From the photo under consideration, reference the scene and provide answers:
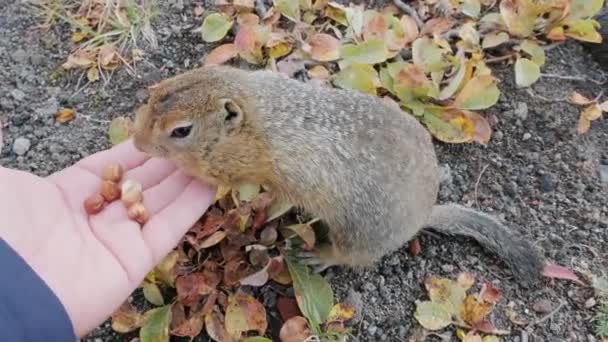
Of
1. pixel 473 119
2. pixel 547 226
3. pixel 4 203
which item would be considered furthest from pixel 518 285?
pixel 4 203

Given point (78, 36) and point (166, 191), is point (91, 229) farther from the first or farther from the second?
point (78, 36)

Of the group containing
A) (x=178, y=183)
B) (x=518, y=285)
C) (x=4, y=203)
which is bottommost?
(x=518, y=285)

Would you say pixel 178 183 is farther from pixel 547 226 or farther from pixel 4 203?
pixel 547 226

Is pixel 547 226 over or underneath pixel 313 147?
underneath

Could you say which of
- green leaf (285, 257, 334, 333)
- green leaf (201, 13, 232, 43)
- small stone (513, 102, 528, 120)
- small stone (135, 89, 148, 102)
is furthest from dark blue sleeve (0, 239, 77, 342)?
small stone (513, 102, 528, 120)

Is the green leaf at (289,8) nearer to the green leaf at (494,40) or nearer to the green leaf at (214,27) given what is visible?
the green leaf at (214,27)

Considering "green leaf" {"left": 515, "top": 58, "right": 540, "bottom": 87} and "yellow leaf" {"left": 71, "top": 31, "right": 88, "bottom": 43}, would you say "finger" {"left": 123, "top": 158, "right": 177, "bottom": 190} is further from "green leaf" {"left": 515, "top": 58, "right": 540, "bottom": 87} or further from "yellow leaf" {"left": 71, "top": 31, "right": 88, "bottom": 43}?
"green leaf" {"left": 515, "top": 58, "right": 540, "bottom": 87}

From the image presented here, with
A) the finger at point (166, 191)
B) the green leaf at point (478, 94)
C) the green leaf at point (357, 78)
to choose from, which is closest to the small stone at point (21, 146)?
the finger at point (166, 191)

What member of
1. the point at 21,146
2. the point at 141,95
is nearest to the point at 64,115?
the point at 21,146
